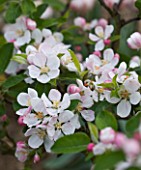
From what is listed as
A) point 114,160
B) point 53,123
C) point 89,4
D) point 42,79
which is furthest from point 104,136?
point 89,4

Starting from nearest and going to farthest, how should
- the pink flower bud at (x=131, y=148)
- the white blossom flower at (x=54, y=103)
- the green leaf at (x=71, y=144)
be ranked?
the pink flower bud at (x=131, y=148), the green leaf at (x=71, y=144), the white blossom flower at (x=54, y=103)

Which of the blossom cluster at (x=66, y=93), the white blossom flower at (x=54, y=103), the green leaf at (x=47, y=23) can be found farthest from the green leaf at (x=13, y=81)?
the green leaf at (x=47, y=23)

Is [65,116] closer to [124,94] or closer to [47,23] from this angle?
[124,94]

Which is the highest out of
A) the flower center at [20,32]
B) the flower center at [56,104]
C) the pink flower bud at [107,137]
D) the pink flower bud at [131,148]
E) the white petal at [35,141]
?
the pink flower bud at [131,148]

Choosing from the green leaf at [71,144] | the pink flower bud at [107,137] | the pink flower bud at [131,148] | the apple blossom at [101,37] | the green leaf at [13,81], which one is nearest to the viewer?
the pink flower bud at [131,148]

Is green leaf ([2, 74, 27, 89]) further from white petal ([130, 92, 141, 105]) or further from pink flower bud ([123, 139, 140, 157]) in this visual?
pink flower bud ([123, 139, 140, 157])

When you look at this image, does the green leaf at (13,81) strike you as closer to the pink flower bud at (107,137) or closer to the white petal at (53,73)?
the white petal at (53,73)

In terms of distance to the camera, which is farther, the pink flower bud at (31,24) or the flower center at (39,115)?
the pink flower bud at (31,24)

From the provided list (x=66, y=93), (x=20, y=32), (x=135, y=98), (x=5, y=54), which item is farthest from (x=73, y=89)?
(x=20, y=32)
